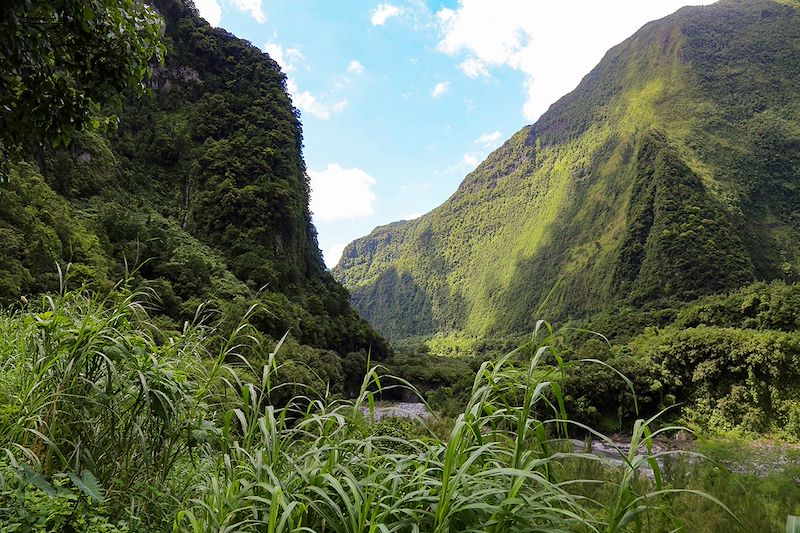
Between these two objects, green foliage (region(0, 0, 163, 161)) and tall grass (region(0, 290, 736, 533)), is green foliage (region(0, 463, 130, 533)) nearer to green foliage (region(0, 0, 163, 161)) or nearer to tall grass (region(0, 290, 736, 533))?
tall grass (region(0, 290, 736, 533))

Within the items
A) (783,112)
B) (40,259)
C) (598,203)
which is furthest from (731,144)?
(40,259)

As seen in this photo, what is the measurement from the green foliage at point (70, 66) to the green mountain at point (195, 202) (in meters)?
10.7

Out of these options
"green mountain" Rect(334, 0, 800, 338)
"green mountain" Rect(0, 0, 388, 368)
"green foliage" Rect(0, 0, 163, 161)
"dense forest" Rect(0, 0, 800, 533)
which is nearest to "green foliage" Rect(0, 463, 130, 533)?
"dense forest" Rect(0, 0, 800, 533)

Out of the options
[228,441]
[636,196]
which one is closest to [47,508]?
[228,441]

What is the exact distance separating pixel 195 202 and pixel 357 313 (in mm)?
14716

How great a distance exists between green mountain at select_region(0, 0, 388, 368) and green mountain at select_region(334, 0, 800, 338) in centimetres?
2009

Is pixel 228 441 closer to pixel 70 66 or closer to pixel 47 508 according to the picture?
pixel 47 508

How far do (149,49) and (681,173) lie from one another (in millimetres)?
70352

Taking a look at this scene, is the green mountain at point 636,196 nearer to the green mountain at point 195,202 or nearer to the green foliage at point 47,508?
the green mountain at point 195,202

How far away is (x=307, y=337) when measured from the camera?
25.5 metres

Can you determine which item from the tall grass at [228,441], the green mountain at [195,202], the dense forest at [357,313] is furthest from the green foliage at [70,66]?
the green mountain at [195,202]

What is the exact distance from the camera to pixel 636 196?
67375mm

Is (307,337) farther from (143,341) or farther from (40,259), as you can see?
(143,341)

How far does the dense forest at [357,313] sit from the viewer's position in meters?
1.38
